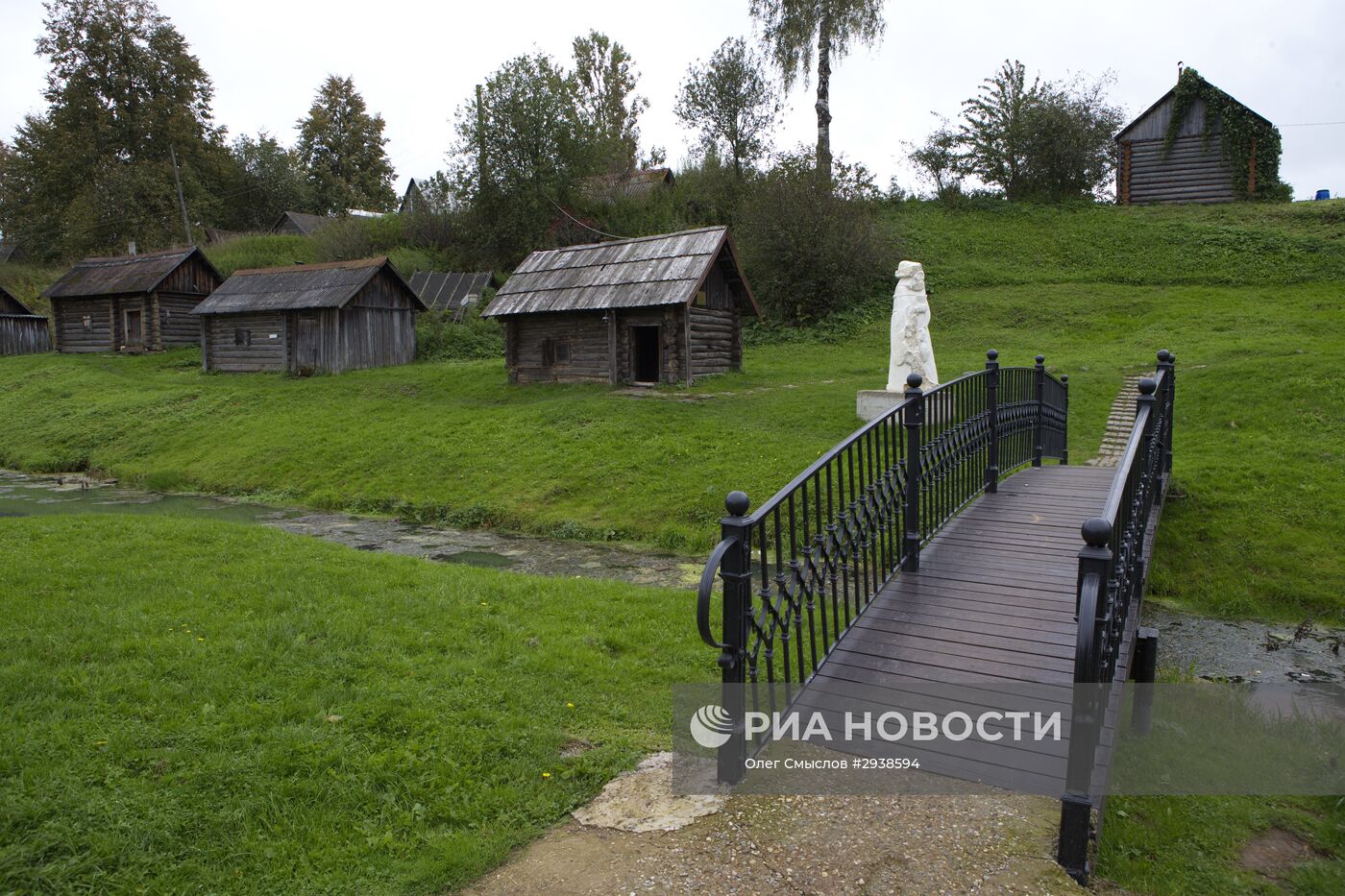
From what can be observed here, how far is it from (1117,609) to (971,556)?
220 centimetres

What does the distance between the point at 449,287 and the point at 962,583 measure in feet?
104

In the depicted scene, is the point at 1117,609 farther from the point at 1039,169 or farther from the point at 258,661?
the point at 1039,169

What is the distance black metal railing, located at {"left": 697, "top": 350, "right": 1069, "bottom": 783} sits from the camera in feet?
13.1

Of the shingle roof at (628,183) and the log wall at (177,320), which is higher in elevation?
the shingle roof at (628,183)

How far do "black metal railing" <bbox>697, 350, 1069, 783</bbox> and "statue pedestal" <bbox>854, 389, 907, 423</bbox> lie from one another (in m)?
4.37

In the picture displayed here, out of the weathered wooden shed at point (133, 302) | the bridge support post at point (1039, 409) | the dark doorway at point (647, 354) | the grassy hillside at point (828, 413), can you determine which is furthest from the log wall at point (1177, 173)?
the weathered wooden shed at point (133, 302)

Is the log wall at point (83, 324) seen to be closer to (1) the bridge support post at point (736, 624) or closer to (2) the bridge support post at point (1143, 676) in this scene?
(1) the bridge support post at point (736, 624)

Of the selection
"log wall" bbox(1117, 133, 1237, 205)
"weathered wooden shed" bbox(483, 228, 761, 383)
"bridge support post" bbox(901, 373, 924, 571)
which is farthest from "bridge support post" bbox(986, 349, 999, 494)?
"log wall" bbox(1117, 133, 1237, 205)

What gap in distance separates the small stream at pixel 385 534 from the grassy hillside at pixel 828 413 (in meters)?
0.67

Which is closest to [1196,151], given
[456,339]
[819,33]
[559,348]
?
[819,33]

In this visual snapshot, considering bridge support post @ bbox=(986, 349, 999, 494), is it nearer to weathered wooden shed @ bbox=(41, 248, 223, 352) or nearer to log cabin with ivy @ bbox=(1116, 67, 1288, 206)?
log cabin with ivy @ bbox=(1116, 67, 1288, 206)

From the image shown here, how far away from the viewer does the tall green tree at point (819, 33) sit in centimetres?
3094

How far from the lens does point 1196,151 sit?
1300 inches

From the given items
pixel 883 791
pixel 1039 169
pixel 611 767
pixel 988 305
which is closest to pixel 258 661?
pixel 611 767
